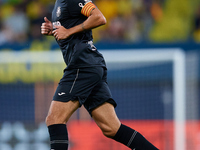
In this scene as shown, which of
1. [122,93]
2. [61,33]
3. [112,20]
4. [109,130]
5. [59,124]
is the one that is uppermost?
[61,33]

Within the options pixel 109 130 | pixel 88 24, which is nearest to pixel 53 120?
pixel 109 130

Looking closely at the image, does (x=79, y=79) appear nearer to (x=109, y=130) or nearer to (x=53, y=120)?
(x=53, y=120)

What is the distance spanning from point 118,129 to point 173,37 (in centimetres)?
555

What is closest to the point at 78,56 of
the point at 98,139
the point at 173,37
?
the point at 98,139

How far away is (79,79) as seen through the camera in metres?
3.59

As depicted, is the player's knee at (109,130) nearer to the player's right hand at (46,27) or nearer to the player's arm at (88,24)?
the player's arm at (88,24)

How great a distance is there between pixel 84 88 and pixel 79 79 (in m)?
0.09

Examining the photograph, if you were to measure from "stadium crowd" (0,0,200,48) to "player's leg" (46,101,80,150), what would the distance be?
4.87 metres

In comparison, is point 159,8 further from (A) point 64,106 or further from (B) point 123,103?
(A) point 64,106

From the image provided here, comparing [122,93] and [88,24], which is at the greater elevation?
[88,24]

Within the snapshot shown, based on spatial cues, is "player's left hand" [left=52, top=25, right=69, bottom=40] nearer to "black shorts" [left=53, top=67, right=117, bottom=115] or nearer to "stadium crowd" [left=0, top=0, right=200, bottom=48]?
"black shorts" [left=53, top=67, right=117, bottom=115]

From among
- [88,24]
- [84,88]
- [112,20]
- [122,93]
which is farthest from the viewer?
[112,20]

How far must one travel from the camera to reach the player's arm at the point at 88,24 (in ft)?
11.3

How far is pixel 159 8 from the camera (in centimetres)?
947
